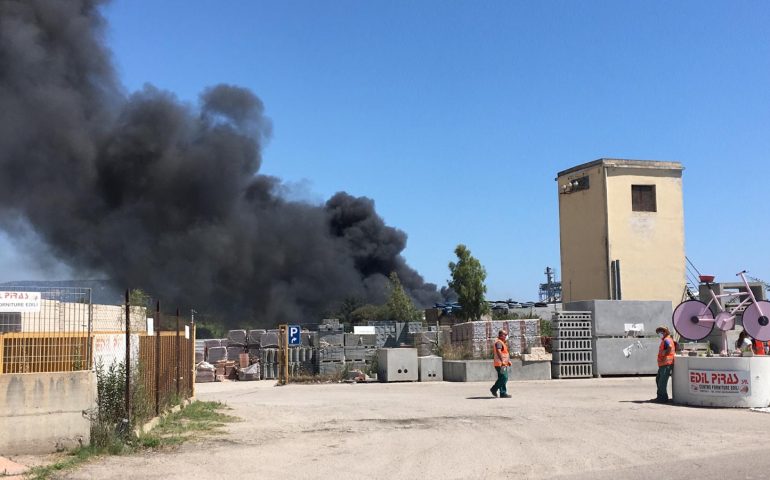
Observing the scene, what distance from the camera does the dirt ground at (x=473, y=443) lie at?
25.8 feet

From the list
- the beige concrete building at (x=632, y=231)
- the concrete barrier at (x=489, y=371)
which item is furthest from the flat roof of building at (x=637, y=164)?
the concrete barrier at (x=489, y=371)

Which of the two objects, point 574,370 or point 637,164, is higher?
point 637,164

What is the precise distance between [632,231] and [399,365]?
1914 cm

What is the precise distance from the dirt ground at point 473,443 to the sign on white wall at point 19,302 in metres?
2.03

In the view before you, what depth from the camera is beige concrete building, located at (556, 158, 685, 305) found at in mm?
36625

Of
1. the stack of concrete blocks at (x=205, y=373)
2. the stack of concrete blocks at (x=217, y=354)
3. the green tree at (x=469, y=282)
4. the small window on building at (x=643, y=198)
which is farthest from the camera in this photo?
the green tree at (x=469, y=282)

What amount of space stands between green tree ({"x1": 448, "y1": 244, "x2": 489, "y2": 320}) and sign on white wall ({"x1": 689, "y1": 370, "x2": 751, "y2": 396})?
3065 centimetres

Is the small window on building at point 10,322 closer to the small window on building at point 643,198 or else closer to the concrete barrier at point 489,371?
the concrete barrier at point 489,371

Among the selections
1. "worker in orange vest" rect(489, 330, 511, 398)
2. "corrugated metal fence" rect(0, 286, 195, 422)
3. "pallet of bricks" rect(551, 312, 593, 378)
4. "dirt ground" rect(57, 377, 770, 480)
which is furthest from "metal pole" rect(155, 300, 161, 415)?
"pallet of bricks" rect(551, 312, 593, 378)

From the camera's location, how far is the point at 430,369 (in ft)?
76.0

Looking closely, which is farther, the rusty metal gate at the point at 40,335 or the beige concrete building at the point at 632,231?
the beige concrete building at the point at 632,231

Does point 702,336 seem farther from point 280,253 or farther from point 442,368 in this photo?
point 280,253

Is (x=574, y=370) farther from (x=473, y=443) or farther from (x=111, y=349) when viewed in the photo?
(x=111, y=349)

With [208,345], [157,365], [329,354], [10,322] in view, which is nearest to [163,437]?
[157,365]
